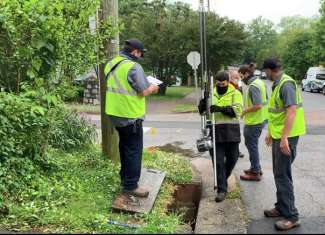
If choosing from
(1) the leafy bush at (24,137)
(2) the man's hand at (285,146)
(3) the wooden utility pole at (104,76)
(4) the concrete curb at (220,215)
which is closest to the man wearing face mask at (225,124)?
(4) the concrete curb at (220,215)

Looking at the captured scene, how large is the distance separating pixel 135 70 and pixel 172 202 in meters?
1.90

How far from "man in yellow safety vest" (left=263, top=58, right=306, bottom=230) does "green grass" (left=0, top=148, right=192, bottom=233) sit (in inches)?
46.0

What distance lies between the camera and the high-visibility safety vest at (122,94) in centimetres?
598

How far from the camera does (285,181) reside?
562 centimetres

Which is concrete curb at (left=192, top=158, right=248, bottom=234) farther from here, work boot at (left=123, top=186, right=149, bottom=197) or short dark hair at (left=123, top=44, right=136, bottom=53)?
short dark hair at (left=123, top=44, right=136, bottom=53)

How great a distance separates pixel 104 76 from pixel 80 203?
2361 millimetres

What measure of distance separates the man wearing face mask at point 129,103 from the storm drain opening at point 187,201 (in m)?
0.61

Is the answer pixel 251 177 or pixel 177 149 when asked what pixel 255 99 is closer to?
pixel 251 177

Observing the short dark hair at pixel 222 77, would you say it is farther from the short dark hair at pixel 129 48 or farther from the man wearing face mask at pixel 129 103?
the short dark hair at pixel 129 48

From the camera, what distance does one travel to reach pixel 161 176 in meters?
7.46

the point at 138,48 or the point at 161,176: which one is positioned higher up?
the point at 138,48

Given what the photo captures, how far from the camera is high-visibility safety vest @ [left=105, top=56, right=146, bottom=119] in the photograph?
19.6 feet

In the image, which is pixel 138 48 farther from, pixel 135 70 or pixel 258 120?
pixel 258 120

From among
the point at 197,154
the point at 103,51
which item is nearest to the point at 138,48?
the point at 103,51
